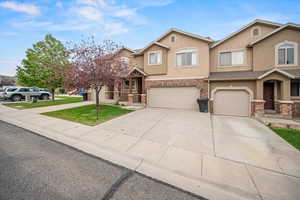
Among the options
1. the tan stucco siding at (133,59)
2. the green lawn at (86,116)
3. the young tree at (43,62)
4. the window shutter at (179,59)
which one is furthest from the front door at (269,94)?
the young tree at (43,62)

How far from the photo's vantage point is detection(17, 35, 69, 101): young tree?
15984mm

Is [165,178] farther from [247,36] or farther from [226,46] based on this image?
[247,36]

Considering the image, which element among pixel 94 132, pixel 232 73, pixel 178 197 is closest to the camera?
pixel 178 197

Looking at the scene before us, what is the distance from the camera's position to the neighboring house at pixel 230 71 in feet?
32.5

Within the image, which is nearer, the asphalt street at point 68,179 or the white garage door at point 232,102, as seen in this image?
the asphalt street at point 68,179

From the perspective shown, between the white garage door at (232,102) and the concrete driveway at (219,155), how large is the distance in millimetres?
4330

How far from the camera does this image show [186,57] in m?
12.3

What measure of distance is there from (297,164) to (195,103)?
8339 mm

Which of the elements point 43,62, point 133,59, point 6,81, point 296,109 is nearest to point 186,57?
point 133,59

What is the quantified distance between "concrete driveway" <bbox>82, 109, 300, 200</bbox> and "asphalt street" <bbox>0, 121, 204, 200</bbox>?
0.54 metres

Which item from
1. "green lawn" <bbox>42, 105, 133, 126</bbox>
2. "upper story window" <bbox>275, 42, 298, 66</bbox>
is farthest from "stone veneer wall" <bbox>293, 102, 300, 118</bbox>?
"green lawn" <bbox>42, 105, 133, 126</bbox>

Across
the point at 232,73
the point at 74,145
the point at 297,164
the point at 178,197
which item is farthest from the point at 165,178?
the point at 232,73

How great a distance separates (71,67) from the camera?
29.5ft

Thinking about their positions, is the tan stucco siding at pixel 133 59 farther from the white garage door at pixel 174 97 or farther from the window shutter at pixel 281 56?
the window shutter at pixel 281 56
